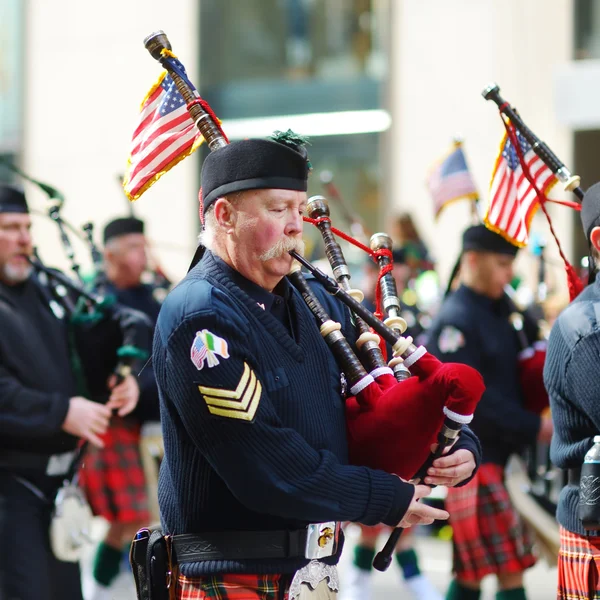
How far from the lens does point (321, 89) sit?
12.4 m

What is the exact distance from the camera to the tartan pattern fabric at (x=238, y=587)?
2791 millimetres

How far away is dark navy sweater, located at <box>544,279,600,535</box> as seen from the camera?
11.0 feet

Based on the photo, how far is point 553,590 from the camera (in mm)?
6812

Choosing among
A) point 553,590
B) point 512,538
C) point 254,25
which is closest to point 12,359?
point 512,538

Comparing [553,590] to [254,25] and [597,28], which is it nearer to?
[597,28]

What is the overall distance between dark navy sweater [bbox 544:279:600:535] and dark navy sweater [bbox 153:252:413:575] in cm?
80

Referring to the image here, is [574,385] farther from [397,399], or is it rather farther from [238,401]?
[238,401]

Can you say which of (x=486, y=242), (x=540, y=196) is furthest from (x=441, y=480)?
(x=486, y=242)

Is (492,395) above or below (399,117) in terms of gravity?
below

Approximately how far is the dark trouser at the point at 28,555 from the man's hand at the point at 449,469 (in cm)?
190

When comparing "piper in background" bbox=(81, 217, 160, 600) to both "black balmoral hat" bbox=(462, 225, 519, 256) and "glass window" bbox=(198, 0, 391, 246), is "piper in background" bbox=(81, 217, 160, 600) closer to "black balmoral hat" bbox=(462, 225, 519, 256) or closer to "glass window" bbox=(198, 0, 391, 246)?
"black balmoral hat" bbox=(462, 225, 519, 256)

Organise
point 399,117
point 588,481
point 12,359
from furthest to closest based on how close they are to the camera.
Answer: point 399,117, point 12,359, point 588,481

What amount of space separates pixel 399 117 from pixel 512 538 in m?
6.57

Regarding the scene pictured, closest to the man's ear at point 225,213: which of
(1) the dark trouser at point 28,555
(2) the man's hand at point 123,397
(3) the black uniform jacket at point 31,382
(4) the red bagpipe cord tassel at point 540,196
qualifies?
(4) the red bagpipe cord tassel at point 540,196
